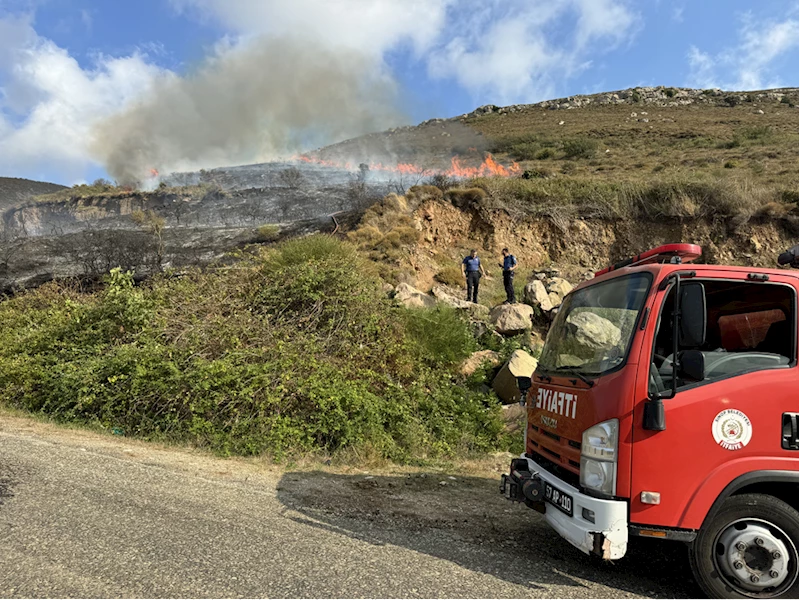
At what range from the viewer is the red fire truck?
10.7ft

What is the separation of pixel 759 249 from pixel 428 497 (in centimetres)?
1839

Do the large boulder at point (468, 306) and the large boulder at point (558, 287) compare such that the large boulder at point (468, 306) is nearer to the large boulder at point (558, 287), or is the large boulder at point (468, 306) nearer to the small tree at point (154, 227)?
the large boulder at point (558, 287)

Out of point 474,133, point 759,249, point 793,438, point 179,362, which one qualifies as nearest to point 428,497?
point 793,438

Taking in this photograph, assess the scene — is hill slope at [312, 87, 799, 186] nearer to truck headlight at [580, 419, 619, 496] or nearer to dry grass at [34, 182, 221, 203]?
dry grass at [34, 182, 221, 203]

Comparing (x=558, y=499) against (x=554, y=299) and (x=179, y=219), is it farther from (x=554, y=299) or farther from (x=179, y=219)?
(x=179, y=219)

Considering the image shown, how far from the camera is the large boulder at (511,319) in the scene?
12.6m

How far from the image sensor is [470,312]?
13578mm

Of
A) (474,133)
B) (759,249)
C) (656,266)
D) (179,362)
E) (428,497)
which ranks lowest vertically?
(428,497)

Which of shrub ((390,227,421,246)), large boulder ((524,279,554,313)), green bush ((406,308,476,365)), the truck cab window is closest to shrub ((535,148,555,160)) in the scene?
shrub ((390,227,421,246))

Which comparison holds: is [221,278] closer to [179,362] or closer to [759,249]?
[179,362]

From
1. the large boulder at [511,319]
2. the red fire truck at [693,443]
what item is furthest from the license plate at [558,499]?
the large boulder at [511,319]

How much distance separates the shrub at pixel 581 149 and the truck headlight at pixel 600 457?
111 feet

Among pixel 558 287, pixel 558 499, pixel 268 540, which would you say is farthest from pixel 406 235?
pixel 558 499

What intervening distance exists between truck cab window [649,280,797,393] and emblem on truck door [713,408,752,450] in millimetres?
243
